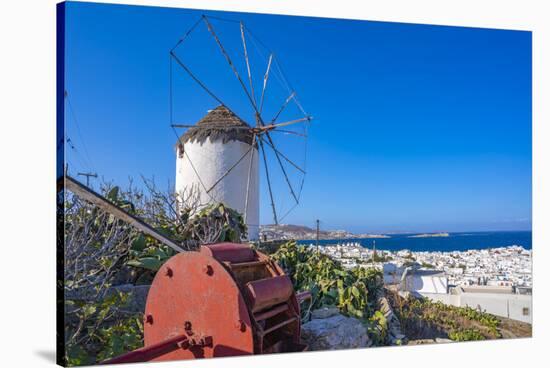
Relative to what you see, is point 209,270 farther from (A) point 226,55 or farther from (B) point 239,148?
(B) point 239,148

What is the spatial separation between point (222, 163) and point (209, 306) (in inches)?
214

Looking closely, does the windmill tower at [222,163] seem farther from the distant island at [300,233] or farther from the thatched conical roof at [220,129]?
the distant island at [300,233]

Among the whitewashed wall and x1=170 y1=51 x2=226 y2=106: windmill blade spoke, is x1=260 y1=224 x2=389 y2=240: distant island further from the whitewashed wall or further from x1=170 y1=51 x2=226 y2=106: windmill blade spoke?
x1=170 y1=51 x2=226 y2=106: windmill blade spoke

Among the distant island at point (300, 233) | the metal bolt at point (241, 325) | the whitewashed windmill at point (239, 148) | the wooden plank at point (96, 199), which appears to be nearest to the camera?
the metal bolt at point (241, 325)

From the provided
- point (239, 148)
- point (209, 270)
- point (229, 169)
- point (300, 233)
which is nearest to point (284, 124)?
point (229, 169)

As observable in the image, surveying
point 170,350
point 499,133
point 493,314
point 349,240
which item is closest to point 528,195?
point 499,133

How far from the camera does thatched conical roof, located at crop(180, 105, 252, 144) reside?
25.1ft

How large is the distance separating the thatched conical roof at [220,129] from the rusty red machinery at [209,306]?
3618 millimetres

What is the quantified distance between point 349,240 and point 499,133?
6.89ft

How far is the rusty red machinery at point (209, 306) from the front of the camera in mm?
3572

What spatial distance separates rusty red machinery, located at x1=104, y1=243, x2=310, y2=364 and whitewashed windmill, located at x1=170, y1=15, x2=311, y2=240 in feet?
9.41

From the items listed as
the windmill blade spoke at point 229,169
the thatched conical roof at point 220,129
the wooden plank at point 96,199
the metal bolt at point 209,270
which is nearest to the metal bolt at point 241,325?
the metal bolt at point 209,270

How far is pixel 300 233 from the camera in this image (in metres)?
A: 7.22

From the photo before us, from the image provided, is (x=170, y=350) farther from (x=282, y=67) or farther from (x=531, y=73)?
(x=531, y=73)
